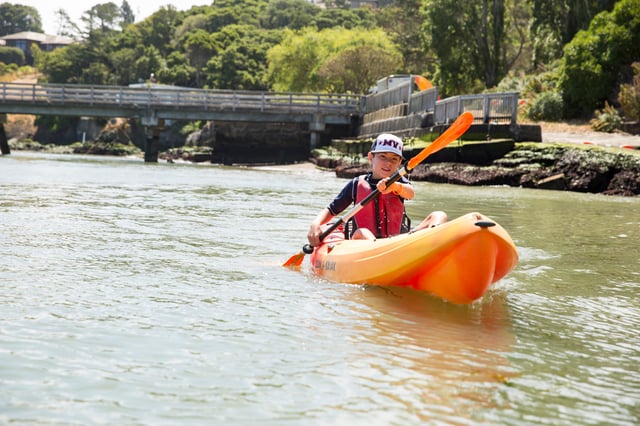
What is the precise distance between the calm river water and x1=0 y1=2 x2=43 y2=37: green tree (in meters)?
159

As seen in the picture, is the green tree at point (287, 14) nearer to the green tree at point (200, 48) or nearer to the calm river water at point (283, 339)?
the green tree at point (200, 48)

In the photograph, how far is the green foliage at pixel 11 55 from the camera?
4786 inches

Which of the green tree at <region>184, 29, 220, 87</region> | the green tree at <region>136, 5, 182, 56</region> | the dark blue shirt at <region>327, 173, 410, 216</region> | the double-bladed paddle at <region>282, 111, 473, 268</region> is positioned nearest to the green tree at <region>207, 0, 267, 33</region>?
the green tree at <region>136, 5, 182, 56</region>

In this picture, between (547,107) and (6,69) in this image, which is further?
(6,69)

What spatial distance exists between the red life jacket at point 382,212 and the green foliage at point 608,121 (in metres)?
18.4

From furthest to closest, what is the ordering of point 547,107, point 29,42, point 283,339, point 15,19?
point 15,19 → point 29,42 → point 547,107 → point 283,339

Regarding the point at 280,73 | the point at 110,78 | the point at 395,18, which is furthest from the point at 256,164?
the point at 110,78

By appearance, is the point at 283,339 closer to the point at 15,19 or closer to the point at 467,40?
the point at 467,40

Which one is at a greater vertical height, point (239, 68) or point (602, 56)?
point (239, 68)

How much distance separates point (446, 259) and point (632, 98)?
746 inches

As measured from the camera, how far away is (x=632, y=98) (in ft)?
71.3

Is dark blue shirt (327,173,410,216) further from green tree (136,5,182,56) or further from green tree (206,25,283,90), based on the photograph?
green tree (136,5,182,56)

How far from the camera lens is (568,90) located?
1007 inches

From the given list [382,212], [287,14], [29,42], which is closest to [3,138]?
[382,212]
